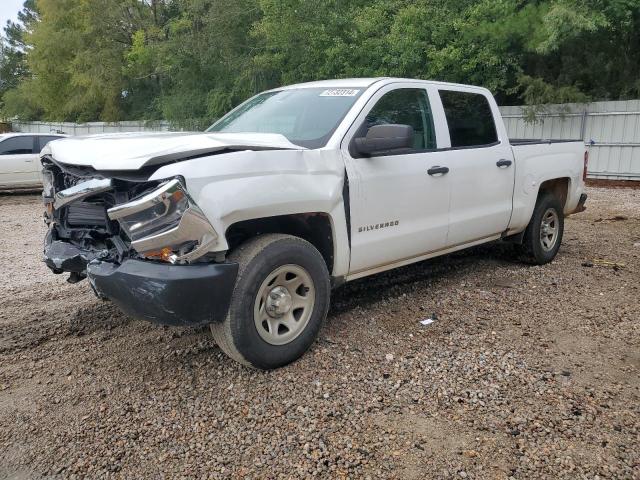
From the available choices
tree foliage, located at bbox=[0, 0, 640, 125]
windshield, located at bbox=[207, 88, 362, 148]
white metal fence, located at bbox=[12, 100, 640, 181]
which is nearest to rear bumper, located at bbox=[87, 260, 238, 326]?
windshield, located at bbox=[207, 88, 362, 148]

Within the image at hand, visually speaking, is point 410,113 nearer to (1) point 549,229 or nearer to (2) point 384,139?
(2) point 384,139

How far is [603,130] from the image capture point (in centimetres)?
1556

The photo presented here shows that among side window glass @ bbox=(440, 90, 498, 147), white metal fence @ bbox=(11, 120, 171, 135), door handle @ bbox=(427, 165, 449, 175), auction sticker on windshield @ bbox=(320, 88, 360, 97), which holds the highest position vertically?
auction sticker on windshield @ bbox=(320, 88, 360, 97)

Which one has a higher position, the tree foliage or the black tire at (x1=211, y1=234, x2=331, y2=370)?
the tree foliage

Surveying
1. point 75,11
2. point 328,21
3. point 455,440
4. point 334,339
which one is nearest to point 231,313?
point 334,339

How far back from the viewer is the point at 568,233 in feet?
27.7

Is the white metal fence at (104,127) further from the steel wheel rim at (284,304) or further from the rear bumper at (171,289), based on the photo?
the rear bumper at (171,289)

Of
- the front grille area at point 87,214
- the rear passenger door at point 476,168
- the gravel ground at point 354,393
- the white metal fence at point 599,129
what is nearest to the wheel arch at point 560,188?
the rear passenger door at point 476,168

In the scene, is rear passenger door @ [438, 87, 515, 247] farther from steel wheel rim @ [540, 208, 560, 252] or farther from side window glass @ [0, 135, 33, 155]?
side window glass @ [0, 135, 33, 155]

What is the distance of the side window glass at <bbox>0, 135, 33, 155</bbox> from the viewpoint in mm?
13188

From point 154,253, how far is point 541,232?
4660 millimetres

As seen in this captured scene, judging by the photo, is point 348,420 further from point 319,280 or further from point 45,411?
point 45,411

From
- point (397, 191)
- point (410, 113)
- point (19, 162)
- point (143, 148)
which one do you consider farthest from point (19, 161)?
point (397, 191)

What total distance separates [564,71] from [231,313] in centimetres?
1689
